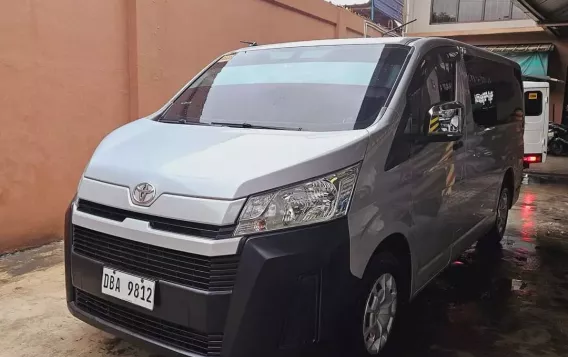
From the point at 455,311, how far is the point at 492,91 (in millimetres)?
2057

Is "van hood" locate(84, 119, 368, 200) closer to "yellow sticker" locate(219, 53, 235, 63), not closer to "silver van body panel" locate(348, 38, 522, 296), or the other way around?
"silver van body panel" locate(348, 38, 522, 296)

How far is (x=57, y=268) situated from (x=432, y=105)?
344 centimetres

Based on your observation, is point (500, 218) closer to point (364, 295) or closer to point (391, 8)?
point (364, 295)

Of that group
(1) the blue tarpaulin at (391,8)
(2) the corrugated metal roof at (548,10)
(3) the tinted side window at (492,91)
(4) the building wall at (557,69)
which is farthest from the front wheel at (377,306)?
(4) the building wall at (557,69)

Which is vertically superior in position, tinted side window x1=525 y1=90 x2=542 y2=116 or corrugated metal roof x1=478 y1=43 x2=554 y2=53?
corrugated metal roof x1=478 y1=43 x2=554 y2=53

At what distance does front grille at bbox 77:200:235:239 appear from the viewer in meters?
2.22

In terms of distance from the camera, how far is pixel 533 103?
10.2 meters

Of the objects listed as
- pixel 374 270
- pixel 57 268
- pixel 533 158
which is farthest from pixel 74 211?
pixel 533 158

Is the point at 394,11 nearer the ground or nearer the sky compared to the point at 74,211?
nearer the sky

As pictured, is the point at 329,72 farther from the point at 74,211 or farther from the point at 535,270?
the point at 535,270

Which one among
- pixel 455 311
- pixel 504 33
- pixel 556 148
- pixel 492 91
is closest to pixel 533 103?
pixel 492 91

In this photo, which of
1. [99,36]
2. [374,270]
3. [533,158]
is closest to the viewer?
[374,270]

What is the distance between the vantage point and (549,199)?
8.75 m

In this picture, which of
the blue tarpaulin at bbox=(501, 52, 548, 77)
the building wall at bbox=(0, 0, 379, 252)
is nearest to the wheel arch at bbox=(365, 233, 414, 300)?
the building wall at bbox=(0, 0, 379, 252)
